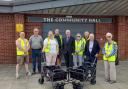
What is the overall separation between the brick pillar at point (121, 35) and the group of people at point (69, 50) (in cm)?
511

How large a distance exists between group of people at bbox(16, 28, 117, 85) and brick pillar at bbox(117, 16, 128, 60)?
511cm

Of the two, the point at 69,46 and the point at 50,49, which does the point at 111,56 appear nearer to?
the point at 69,46

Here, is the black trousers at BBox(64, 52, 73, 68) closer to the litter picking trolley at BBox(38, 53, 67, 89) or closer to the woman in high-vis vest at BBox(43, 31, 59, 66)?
the woman in high-vis vest at BBox(43, 31, 59, 66)

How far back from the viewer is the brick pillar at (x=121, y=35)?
1756 cm

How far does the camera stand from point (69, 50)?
12562mm

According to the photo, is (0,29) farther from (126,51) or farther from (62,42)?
(126,51)

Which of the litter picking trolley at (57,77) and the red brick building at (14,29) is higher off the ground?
the red brick building at (14,29)

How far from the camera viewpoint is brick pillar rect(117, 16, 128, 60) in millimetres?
17562

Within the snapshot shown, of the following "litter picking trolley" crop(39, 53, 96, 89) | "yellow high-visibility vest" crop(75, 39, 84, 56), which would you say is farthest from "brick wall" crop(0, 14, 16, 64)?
"litter picking trolley" crop(39, 53, 96, 89)

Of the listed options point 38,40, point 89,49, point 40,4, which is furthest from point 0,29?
point 89,49

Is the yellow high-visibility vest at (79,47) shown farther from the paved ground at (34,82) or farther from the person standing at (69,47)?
the paved ground at (34,82)

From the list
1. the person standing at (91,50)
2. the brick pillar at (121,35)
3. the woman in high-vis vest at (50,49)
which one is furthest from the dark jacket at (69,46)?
the brick pillar at (121,35)

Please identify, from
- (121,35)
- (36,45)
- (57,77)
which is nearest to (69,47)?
(36,45)

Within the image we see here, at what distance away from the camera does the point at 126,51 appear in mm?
17938
